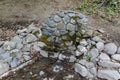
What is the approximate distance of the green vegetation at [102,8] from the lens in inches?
223

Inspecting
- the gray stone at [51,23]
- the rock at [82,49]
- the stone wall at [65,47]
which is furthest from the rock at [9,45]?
the rock at [82,49]

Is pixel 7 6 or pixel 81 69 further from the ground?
pixel 7 6

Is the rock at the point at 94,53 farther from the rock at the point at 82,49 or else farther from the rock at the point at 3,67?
the rock at the point at 3,67

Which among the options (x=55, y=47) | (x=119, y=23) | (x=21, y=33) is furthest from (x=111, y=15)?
(x=21, y=33)

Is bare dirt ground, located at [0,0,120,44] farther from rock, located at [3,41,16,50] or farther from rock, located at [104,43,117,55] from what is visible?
rock, located at [3,41,16,50]

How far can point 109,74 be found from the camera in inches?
177

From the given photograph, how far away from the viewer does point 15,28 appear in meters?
5.58

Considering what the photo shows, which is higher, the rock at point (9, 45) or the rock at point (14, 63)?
the rock at point (9, 45)

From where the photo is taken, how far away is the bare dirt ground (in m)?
5.42

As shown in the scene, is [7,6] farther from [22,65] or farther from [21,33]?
[22,65]

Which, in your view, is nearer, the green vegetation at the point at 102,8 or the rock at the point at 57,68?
the rock at the point at 57,68

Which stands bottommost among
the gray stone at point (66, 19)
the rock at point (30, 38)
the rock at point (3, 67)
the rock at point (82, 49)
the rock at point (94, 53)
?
the rock at point (3, 67)

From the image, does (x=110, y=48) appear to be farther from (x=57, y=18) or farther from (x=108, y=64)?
(x=57, y=18)

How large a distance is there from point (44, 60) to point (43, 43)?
1.07 feet
